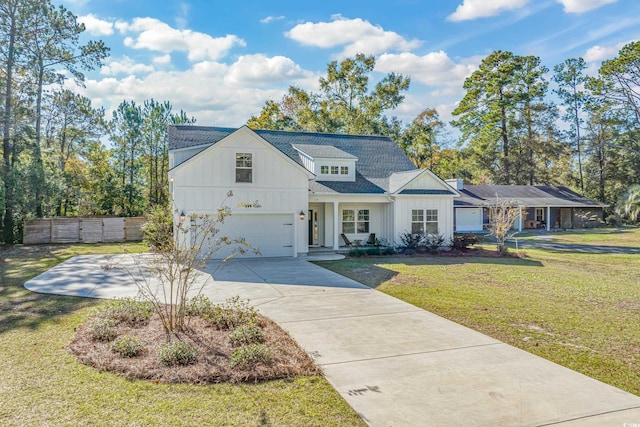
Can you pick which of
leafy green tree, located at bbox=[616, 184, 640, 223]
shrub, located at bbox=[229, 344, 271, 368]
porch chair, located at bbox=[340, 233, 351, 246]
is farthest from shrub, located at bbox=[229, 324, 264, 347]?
leafy green tree, located at bbox=[616, 184, 640, 223]

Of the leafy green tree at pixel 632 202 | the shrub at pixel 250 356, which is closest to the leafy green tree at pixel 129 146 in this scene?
the shrub at pixel 250 356

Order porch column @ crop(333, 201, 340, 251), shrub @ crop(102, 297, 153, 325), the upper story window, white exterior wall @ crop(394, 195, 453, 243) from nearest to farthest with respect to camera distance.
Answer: shrub @ crop(102, 297, 153, 325) → the upper story window → porch column @ crop(333, 201, 340, 251) → white exterior wall @ crop(394, 195, 453, 243)

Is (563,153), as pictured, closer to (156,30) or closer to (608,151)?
(608,151)

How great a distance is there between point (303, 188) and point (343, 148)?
6958 millimetres

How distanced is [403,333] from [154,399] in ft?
12.6

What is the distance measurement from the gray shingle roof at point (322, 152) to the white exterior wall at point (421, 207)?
361cm

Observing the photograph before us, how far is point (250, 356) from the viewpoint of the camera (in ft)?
16.0

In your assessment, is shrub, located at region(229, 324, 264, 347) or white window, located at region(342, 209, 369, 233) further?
white window, located at region(342, 209, 369, 233)

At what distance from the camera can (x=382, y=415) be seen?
12.3ft

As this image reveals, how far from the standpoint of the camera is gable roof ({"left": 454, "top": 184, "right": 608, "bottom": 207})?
32.6 metres

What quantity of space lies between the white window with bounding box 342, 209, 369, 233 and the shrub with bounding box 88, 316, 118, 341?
13725 millimetres

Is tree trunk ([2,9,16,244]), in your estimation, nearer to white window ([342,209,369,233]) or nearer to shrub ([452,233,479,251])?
white window ([342,209,369,233])

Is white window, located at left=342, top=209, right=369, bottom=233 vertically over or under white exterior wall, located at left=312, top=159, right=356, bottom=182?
under

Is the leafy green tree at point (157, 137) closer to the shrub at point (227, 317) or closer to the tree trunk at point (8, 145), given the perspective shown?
the tree trunk at point (8, 145)
